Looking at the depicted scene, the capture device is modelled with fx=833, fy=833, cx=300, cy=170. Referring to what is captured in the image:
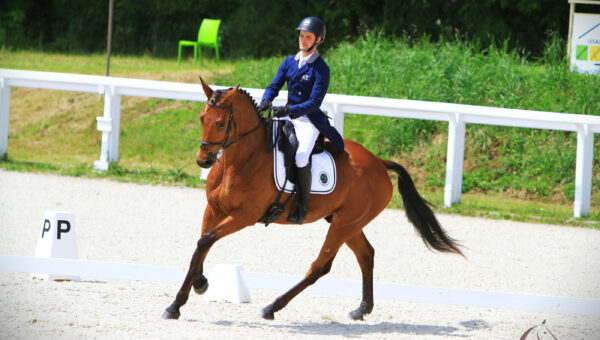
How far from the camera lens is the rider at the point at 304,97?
231 inches

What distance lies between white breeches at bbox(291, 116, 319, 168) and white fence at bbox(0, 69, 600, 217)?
17.5 feet

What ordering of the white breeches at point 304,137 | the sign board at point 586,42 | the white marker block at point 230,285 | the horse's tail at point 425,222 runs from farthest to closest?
the sign board at point 586,42, the horse's tail at point 425,222, the white marker block at point 230,285, the white breeches at point 304,137

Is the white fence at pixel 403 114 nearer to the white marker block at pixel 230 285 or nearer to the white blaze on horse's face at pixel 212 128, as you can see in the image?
the white marker block at pixel 230 285

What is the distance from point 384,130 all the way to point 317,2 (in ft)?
38.4

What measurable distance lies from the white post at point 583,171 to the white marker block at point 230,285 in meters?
6.14

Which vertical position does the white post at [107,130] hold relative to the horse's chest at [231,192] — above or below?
above

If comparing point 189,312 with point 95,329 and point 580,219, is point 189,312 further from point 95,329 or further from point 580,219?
point 580,219

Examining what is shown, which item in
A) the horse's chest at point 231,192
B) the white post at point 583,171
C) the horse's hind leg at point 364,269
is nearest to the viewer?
the horse's chest at point 231,192

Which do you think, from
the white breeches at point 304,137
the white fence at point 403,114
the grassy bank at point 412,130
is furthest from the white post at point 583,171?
the white breeches at point 304,137

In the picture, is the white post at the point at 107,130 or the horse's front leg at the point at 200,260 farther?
the white post at the point at 107,130

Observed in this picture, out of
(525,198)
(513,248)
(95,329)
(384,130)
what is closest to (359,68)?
(384,130)

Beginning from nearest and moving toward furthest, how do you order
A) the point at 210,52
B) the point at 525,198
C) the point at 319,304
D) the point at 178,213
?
the point at 319,304 → the point at 178,213 → the point at 525,198 → the point at 210,52

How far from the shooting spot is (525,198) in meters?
12.4

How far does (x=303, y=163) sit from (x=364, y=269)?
997 millimetres
